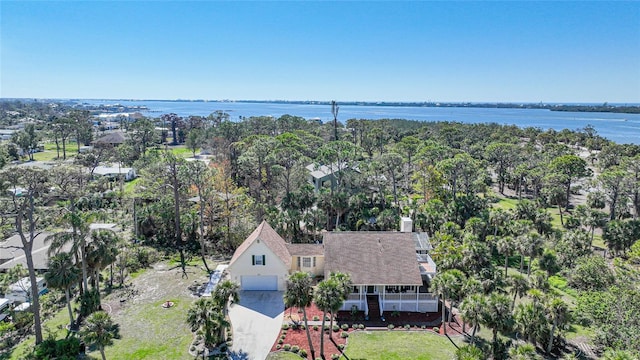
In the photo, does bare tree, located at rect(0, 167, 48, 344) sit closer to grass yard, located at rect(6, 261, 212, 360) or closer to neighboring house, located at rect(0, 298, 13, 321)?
grass yard, located at rect(6, 261, 212, 360)

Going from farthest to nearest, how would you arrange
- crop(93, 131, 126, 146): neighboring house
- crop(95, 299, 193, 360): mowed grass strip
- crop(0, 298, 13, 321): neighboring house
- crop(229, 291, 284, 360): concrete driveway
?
1. crop(93, 131, 126, 146): neighboring house
2. crop(0, 298, 13, 321): neighboring house
3. crop(229, 291, 284, 360): concrete driveway
4. crop(95, 299, 193, 360): mowed grass strip

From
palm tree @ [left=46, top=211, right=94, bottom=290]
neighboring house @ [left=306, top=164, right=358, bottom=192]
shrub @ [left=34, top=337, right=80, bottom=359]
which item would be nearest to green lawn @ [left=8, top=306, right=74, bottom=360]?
shrub @ [left=34, top=337, right=80, bottom=359]

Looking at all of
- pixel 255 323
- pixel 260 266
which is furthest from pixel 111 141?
pixel 255 323

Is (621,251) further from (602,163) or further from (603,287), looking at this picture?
(602,163)

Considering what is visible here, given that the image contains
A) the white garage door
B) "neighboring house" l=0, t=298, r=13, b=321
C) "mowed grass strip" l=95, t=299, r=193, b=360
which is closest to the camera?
"mowed grass strip" l=95, t=299, r=193, b=360

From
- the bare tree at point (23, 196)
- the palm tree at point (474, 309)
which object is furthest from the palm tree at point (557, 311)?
the bare tree at point (23, 196)

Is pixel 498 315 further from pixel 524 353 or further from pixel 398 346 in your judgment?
pixel 398 346

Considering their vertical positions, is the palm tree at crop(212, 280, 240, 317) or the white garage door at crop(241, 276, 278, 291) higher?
the palm tree at crop(212, 280, 240, 317)

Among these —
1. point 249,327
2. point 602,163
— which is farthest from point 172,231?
point 602,163
